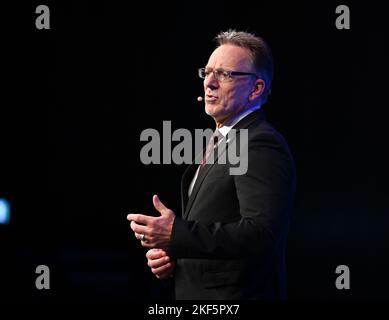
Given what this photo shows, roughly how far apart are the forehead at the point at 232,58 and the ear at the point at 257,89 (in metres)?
0.07

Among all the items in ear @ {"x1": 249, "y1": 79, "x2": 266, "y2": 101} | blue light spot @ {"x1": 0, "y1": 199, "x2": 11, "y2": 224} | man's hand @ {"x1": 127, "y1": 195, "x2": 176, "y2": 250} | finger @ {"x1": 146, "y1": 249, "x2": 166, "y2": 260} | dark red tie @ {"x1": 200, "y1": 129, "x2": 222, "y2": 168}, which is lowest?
blue light spot @ {"x1": 0, "y1": 199, "x2": 11, "y2": 224}

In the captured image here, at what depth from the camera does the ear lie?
7.35ft

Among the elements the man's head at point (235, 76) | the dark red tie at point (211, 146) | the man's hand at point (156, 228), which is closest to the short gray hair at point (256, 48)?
the man's head at point (235, 76)

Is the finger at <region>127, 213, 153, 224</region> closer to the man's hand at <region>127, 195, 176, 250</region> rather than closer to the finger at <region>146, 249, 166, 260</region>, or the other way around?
the man's hand at <region>127, 195, 176, 250</region>

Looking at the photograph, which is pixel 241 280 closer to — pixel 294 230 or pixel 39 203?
pixel 294 230

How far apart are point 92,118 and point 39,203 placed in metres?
0.74

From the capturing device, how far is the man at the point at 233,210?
1.86 m

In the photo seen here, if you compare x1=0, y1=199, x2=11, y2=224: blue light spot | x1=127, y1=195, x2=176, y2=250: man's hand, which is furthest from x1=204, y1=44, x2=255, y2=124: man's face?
x1=0, y1=199, x2=11, y2=224: blue light spot

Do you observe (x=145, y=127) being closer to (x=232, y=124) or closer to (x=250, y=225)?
(x=232, y=124)

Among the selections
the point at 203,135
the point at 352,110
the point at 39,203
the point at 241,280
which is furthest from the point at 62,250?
the point at 241,280

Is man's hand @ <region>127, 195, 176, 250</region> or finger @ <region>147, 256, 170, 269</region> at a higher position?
man's hand @ <region>127, 195, 176, 250</region>

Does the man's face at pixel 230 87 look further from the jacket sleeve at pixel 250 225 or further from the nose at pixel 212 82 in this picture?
the jacket sleeve at pixel 250 225

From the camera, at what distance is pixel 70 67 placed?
4465mm

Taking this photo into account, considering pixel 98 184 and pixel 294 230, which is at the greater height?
pixel 98 184
